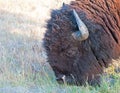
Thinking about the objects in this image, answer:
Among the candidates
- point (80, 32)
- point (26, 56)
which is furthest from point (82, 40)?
point (26, 56)

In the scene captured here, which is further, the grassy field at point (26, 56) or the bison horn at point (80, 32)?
the bison horn at point (80, 32)

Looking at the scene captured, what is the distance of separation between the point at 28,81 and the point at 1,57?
6.58ft

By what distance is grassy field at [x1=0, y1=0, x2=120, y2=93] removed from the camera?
8.63m

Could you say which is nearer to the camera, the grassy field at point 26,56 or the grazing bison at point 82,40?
the grassy field at point 26,56

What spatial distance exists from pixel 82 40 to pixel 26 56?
251 centimetres

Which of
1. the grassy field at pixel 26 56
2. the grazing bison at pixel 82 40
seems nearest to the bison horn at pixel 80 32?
the grazing bison at pixel 82 40

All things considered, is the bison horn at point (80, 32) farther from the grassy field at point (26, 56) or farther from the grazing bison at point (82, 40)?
the grassy field at point (26, 56)

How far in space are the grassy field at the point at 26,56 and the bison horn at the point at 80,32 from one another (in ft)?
2.85

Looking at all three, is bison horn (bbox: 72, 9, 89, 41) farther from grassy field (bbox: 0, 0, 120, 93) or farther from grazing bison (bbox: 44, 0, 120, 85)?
grassy field (bbox: 0, 0, 120, 93)

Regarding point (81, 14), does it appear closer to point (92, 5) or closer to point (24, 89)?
point (92, 5)

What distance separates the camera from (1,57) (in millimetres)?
11109

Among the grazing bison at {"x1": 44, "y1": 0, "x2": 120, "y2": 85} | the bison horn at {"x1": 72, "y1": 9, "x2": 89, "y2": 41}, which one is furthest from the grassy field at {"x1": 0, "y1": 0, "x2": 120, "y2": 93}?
the bison horn at {"x1": 72, "y1": 9, "x2": 89, "y2": 41}

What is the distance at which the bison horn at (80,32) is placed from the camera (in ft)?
29.4

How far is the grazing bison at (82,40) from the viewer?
9055 mm
